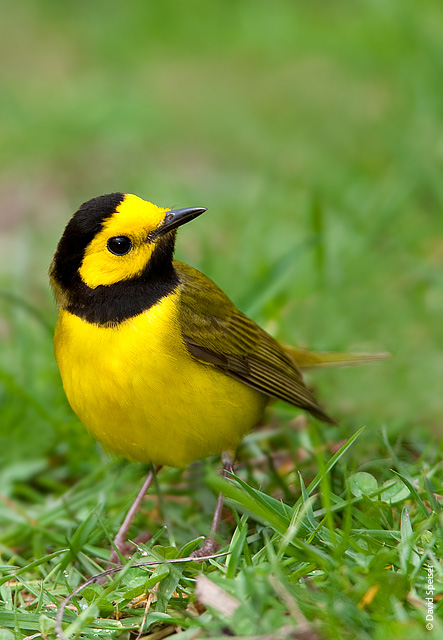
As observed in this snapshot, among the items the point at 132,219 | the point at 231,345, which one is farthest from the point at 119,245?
the point at 231,345

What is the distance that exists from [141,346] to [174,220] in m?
0.64

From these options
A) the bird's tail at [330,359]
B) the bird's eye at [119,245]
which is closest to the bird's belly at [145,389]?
the bird's eye at [119,245]

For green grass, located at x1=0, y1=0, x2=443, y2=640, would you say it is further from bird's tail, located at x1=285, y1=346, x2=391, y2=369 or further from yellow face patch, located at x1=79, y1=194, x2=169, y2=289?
yellow face patch, located at x1=79, y1=194, x2=169, y2=289

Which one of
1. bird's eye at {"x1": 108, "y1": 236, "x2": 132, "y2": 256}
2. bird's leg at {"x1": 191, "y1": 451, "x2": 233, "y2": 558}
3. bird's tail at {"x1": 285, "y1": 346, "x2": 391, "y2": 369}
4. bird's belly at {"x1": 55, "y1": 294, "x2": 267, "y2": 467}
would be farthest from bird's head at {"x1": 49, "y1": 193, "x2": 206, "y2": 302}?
bird's tail at {"x1": 285, "y1": 346, "x2": 391, "y2": 369}

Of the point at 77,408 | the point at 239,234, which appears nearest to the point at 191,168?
the point at 239,234

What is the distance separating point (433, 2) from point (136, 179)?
3465 millimetres

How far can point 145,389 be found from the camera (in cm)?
364

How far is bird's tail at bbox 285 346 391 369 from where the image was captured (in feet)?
15.9

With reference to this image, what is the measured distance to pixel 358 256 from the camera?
640cm

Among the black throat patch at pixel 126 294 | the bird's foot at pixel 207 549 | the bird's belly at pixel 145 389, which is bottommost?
the bird's foot at pixel 207 549

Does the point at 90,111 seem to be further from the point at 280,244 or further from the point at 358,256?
the point at 358,256

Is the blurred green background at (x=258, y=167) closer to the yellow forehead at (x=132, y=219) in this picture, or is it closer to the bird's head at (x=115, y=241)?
the bird's head at (x=115, y=241)

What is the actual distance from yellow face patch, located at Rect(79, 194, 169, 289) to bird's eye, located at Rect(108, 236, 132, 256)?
1 cm

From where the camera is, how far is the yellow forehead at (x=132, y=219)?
3.83 meters
